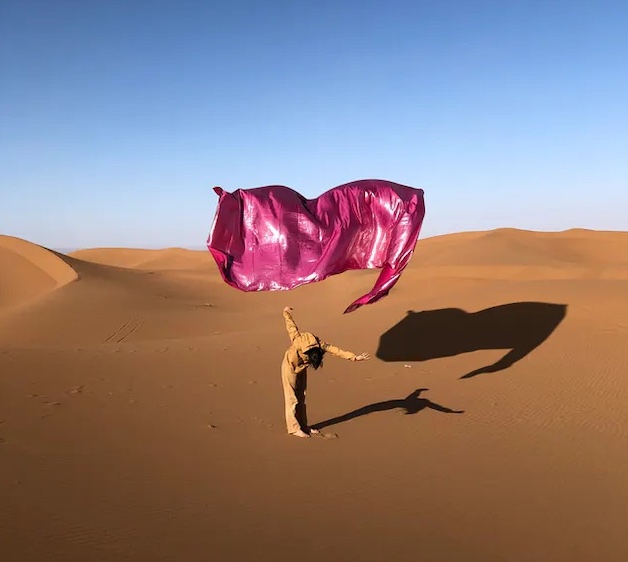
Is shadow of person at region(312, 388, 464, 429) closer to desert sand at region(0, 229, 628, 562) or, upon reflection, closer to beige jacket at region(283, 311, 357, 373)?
desert sand at region(0, 229, 628, 562)

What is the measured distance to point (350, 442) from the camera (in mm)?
7297

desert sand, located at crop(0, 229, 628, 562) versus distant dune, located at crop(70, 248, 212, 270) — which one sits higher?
distant dune, located at crop(70, 248, 212, 270)

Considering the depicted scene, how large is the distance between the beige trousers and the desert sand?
0.46 m

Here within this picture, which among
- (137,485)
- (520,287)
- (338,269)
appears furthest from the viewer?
(520,287)

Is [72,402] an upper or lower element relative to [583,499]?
upper

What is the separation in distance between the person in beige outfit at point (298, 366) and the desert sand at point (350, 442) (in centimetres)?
47

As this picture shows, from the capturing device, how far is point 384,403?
9273 mm

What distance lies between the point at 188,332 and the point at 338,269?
40.7 feet

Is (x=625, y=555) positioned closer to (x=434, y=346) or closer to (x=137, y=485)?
(x=137, y=485)

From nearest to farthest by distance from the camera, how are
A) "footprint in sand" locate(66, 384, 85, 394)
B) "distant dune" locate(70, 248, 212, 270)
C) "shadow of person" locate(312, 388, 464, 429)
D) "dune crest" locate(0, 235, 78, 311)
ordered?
"shadow of person" locate(312, 388, 464, 429)
"footprint in sand" locate(66, 384, 85, 394)
"dune crest" locate(0, 235, 78, 311)
"distant dune" locate(70, 248, 212, 270)

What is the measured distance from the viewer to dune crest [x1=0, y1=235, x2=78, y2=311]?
26.0 meters

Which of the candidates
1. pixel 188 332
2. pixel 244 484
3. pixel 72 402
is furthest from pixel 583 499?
pixel 188 332

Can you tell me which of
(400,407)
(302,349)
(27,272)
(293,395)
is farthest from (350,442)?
(27,272)

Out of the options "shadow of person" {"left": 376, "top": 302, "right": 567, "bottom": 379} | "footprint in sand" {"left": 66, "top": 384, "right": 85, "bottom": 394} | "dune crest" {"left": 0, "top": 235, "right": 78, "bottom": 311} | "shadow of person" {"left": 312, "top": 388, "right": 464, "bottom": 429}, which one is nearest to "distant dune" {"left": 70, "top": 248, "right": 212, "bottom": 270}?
"dune crest" {"left": 0, "top": 235, "right": 78, "bottom": 311}
